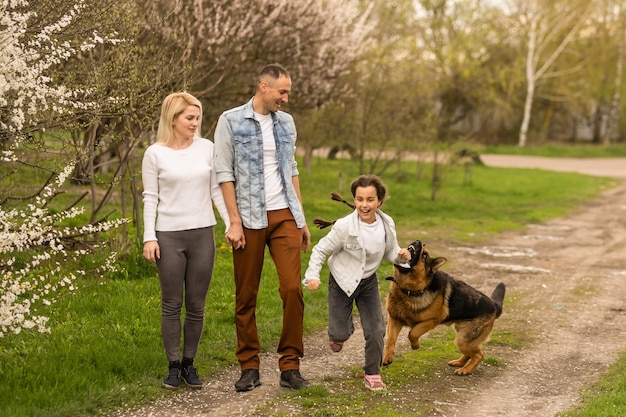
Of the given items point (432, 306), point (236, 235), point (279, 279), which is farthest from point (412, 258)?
point (236, 235)

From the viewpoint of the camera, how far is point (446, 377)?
6.74 m

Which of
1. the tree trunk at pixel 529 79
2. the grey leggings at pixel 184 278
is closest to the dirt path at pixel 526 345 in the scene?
the grey leggings at pixel 184 278

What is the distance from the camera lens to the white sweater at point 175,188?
18.8 ft

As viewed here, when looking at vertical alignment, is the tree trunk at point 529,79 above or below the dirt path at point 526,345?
above

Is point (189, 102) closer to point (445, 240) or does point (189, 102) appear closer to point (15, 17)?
point (15, 17)

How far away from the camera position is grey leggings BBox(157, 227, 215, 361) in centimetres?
580

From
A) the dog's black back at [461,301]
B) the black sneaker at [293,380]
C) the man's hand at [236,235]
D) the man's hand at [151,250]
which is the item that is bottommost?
the black sneaker at [293,380]

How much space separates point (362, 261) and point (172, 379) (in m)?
1.78

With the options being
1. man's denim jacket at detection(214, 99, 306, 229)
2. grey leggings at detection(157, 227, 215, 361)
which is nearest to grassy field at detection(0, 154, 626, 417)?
grey leggings at detection(157, 227, 215, 361)

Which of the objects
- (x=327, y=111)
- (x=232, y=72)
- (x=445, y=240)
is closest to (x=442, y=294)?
(x=445, y=240)

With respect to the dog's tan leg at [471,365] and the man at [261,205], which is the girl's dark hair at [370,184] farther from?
the dog's tan leg at [471,365]

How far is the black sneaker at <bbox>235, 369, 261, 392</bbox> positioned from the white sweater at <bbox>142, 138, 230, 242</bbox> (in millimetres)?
1257

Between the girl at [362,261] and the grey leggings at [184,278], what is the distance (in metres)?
0.84

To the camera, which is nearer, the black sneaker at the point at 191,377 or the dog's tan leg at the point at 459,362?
the black sneaker at the point at 191,377
